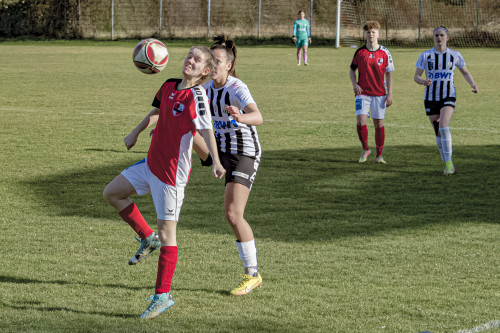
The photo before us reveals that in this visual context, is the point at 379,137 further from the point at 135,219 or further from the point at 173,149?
the point at 173,149

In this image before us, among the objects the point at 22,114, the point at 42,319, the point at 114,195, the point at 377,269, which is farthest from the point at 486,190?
the point at 22,114

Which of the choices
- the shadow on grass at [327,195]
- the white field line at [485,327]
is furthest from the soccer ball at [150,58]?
the white field line at [485,327]

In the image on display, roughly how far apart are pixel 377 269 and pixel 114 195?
234 centimetres

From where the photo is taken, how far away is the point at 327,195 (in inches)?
373

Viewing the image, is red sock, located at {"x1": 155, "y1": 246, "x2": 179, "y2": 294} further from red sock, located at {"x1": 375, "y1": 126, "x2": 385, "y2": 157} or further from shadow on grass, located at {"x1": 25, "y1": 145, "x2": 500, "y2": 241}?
red sock, located at {"x1": 375, "y1": 126, "x2": 385, "y2": 157}

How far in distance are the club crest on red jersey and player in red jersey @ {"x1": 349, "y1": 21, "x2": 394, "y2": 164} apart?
656cm

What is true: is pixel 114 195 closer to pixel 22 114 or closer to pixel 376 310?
pixel 376 310

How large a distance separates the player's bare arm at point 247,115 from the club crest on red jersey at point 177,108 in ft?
1.11

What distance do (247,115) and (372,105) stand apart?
6.48 meters

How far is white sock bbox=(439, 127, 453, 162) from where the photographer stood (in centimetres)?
1080

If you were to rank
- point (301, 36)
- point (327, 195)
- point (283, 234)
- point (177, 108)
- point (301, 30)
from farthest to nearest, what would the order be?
point (301, 30) → point (301, 36) → point (327, 195) → point (283, 234) → point (177, 108)

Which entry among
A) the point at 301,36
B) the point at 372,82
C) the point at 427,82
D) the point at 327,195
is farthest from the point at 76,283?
the point at 301,36

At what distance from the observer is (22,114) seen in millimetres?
16562

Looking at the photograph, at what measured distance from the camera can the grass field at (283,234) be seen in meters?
5.26
